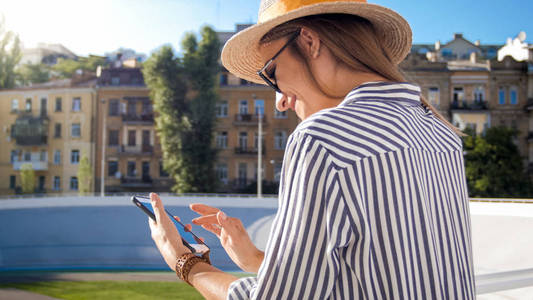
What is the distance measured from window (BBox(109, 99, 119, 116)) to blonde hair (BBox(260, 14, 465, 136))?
863 inches

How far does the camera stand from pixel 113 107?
21.6m

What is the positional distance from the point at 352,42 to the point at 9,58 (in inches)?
1121

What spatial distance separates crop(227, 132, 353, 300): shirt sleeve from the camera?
1.93ft

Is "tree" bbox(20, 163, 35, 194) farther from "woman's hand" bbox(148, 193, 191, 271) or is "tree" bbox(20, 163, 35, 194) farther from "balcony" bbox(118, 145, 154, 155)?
"woman's hand" bbox(148, 193, 191, 271)

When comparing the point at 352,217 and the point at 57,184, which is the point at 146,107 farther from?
the point at 352,217

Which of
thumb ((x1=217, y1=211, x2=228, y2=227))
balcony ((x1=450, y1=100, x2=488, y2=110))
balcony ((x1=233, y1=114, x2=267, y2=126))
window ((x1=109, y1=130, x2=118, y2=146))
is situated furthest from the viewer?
window ((x1=109, y1=130, x2=118, y2=146))

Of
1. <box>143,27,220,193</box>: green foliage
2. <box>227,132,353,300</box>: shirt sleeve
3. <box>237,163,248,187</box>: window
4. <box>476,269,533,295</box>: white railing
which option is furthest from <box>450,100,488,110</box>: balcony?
<box>227,132,353,300</box>: shirt sleeve

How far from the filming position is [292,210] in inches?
24.0

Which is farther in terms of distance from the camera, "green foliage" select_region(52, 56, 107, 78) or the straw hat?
"green foliage" select_region(52, 56, 107, 78)

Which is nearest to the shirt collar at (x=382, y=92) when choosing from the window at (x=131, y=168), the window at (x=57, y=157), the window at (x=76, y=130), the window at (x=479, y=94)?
the window at (x=479, y=94)

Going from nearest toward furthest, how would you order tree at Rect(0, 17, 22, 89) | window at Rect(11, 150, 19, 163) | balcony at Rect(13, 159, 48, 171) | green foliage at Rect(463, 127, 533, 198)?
green foliage at Rect(463, 127, 533, 198) < balcony at Rect(13, 159, 48, 171) < window at Rect(11, 150, 19, 163) < tree at Rect(0, 17, 22, 89)

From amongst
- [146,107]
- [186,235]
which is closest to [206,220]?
[186,235]

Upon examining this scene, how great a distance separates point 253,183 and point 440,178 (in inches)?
757

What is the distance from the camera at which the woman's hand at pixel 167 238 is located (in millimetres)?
845
